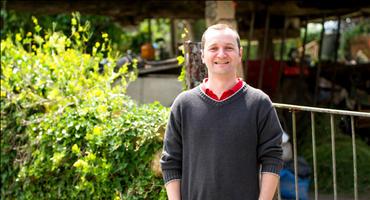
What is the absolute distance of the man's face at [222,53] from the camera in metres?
2.69

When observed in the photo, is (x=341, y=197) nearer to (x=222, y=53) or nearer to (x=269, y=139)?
(x=269, y=139)

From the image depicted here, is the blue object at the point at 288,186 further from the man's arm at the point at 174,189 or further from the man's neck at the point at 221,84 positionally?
the man's neck at the point at 221,84

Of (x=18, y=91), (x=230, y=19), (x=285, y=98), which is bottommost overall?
(x=285, y=98)

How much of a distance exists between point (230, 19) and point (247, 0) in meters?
2.04

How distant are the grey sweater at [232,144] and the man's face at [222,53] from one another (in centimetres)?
12

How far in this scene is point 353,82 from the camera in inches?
405

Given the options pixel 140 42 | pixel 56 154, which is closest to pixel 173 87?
pixel 56 154

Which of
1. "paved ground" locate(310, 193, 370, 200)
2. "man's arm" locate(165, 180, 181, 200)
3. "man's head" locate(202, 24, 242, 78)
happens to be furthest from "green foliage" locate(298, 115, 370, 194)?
"man's head" locate(202, 24, 242, 78)

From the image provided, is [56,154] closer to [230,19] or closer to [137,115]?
[137,115]

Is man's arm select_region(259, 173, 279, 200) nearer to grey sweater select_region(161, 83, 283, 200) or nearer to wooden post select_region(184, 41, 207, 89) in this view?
grey sweater select_region(161, 83, 283, 200)

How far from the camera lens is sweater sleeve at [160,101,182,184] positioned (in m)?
2.86

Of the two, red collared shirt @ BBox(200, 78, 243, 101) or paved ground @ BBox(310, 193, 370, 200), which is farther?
paved ground @ BBox(310, 193, 370, 200)

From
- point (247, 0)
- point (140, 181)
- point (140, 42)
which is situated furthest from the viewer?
point (140, 42)

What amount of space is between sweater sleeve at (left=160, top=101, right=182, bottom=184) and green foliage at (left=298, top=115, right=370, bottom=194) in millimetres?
1610
